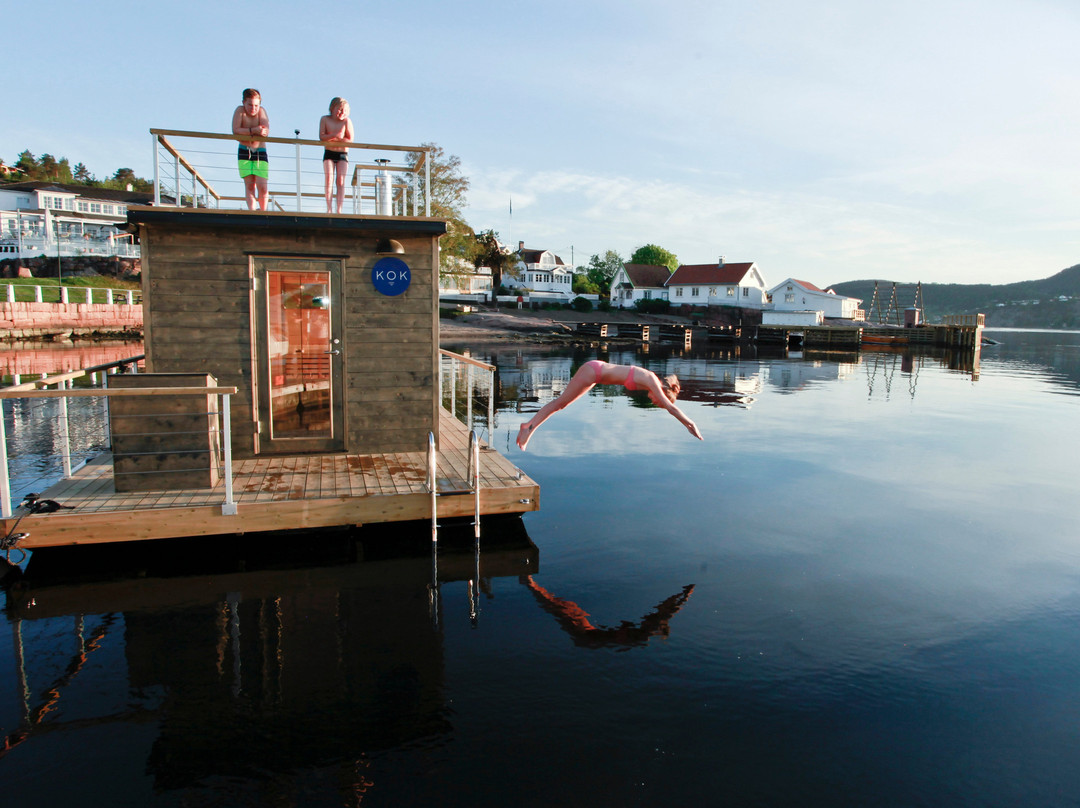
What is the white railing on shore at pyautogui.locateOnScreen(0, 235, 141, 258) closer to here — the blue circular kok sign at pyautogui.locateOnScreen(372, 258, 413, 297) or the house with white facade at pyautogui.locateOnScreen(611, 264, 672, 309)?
the blue circular kok sign at pyautogui.locateOnScreen(372, 258, 413, 297)

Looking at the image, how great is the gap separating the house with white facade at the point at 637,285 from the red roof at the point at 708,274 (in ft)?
7.76

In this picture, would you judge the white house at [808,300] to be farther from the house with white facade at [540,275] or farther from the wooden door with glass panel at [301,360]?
the wooden door with glass panel at [301,360]

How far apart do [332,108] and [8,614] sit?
745cm

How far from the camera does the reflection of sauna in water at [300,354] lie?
9.54 m

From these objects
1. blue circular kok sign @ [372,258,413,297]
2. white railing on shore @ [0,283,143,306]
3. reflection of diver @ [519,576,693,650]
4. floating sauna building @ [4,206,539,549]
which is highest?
white railing on shore @ [0,283,143,306]

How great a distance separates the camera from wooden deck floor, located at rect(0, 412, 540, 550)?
23.3 ft

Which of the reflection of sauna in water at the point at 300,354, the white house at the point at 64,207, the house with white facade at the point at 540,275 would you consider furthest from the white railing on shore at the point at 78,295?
the house with white facade at the point at 540,275

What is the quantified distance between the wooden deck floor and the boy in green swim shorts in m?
3.93

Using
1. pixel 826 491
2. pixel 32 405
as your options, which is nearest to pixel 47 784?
pixel 826 491

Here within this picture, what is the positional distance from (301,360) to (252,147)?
309 cm

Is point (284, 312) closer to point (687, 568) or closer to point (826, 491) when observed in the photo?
point (687, 568)

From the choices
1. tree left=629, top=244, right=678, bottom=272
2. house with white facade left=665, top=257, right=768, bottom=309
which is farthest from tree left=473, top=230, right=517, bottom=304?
tree left=629, top=244, right=678, bottom=272

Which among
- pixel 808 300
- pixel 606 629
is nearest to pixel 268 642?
pixel 606 629

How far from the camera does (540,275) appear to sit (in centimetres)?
9869
